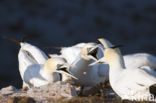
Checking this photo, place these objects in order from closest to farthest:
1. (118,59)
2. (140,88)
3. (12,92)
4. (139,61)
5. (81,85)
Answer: (140,88)
(118,59)
(12,92)
(81,85)
(139,61)

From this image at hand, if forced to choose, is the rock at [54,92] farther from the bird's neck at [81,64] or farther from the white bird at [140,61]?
the white bird at [140,61]

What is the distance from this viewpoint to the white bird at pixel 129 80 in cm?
752

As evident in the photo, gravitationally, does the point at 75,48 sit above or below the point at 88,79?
above

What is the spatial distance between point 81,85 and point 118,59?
195 cm

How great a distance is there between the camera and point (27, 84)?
34.8 feet

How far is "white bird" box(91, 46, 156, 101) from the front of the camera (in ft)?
24.7

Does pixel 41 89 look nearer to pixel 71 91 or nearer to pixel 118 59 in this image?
pixel 71 91

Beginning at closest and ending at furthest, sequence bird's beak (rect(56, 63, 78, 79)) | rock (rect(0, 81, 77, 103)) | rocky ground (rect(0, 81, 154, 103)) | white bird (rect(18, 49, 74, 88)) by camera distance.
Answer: rocky ground (rect(0, 81, 154, 103))
rock (rect(0, 81, 77, 103))
bird's beak (rect(56, 63, 78, 79))
white bird (rect(18, 49, 74, 88))

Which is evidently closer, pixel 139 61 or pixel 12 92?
pixel 12 92

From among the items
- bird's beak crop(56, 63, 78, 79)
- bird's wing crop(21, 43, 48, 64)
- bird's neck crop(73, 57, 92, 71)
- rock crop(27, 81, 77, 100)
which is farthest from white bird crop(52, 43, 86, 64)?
rock crop(27, 81, 77, 100)

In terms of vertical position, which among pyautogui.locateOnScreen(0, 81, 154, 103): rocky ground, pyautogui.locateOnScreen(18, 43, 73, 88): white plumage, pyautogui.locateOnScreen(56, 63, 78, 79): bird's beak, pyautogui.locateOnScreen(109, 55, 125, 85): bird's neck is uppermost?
pyautogui.locateOnScreen(18, 43, 73, 88): white plumage

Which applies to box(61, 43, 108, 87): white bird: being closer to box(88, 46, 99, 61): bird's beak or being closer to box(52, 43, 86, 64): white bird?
box(88, 46, 99, 61): bird's beak

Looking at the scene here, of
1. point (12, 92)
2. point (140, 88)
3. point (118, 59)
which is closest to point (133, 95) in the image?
point (140, 88)

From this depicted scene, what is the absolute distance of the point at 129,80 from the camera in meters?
7.77
